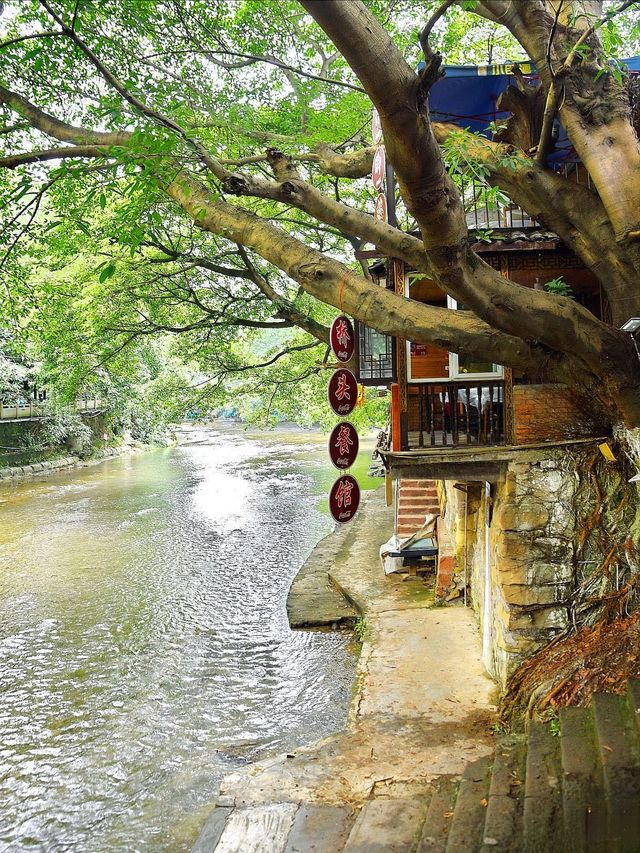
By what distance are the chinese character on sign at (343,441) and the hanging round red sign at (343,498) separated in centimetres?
34

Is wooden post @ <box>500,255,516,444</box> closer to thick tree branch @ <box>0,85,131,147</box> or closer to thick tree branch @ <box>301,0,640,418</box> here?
thick tree branch @ <box>301,0,640,418</box>

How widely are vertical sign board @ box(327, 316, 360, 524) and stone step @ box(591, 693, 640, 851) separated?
4132mm

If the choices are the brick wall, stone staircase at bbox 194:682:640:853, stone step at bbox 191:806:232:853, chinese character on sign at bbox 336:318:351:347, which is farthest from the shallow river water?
chinese character on sign at bbox 336:318:351:347

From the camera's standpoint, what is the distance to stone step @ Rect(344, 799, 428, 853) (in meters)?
4.84

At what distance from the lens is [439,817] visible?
16.6 feet

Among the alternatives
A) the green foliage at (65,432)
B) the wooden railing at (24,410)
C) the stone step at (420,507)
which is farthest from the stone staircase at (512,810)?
the green foliage at (65,432)

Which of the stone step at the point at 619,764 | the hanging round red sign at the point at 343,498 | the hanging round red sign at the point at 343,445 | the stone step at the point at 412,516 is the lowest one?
the stone step at the point at 619,764

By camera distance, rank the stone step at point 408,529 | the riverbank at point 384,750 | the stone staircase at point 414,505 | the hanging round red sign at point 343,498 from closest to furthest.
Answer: the riverbank at point 384,750 < the hanging round red sign at point 343,498 < the stone step at point 408,529 < the stone staircase at point 414,505

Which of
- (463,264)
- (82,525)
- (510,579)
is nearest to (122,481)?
(82,525)

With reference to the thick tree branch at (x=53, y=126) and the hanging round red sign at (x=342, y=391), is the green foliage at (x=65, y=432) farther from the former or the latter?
the thick tree branch at (x=53, y=126)

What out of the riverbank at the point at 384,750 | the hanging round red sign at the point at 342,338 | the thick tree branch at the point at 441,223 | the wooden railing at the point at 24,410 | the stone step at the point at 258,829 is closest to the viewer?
the thick tree branch at the point at 441,223

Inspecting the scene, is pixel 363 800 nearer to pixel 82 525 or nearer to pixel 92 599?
pixel 92 599

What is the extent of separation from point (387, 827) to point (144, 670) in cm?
551

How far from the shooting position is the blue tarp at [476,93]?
7.48 meters
